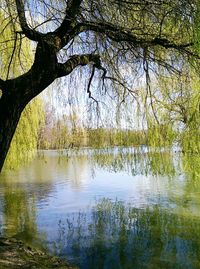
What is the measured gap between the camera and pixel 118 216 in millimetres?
7305

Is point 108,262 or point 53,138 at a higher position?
point 53,138

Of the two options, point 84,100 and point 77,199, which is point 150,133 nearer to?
point 84,100

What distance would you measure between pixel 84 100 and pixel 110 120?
2.27 ft

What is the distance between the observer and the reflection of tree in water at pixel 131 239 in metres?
4.77

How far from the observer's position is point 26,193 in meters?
10.7

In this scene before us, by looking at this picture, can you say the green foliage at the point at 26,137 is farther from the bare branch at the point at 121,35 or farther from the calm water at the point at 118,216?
the bare branch at the point at 121,35

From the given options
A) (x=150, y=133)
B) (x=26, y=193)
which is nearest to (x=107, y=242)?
(x=150, y=133)

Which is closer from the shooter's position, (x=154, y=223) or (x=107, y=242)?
(x=107, y=242)

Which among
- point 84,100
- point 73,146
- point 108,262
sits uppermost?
point 84,100

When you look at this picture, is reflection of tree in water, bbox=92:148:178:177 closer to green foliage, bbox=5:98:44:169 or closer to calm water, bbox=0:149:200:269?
calm water, bbox=0:149:200:269

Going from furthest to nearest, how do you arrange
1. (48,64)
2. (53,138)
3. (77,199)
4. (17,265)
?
(77,199), (53,138), (17,265), (48,64)

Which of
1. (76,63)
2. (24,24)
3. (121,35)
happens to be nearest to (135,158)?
(76,63)

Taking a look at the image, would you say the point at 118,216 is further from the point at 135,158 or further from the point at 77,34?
the point at 77,34

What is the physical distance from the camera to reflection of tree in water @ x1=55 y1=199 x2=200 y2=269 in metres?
4.77
